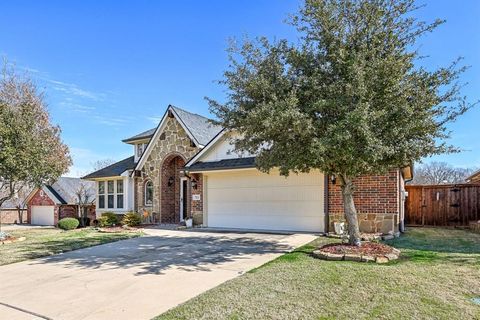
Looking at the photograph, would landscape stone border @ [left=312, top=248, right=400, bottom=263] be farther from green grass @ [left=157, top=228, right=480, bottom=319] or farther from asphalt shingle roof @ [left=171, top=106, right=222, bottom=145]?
asphalt shingle roof @ [left=171, top=106, right=222, bottom=145]

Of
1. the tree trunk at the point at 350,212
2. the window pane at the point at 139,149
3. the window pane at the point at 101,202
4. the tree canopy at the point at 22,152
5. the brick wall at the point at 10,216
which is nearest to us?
the tree trunk at the point at 350,212

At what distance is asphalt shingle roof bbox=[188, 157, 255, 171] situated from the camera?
13898mm

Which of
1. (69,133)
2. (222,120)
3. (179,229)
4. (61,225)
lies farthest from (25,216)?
(222,120)

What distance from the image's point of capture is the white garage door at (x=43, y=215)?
26362 mm

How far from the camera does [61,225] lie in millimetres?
19016

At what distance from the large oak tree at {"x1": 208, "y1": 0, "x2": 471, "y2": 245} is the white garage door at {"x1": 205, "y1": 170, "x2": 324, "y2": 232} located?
14.1 ft

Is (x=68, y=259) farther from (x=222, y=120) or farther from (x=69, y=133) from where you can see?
(x=69, y=133)

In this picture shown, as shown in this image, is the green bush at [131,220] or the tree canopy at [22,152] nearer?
the tree canopy at [22,152]

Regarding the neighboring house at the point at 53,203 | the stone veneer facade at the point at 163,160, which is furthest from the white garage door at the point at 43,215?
the stone veneer facade at the point at 163,160

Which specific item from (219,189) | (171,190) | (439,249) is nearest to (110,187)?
(171,190)

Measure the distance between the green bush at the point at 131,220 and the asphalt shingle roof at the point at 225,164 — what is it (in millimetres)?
5007

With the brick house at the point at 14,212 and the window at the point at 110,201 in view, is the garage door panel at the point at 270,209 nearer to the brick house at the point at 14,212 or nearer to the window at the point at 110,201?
the window at the point at 110,201

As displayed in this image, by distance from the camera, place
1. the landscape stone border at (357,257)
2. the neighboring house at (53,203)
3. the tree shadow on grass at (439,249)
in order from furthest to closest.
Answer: the neighboring house at (53,203)
the tree shadow on grass at (439,249)
the landscape stone border at (357,257)

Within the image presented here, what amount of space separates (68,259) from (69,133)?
22.9 m
